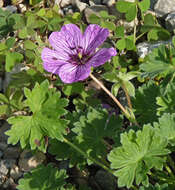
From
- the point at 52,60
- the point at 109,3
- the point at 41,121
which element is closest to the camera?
the point at 41,121

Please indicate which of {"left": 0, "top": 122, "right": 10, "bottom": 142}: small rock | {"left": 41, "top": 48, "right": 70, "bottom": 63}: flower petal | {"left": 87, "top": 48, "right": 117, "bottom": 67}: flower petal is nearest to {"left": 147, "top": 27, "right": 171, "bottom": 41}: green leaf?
{"left": 41, "top": 48, "right": 70, "bottom": 63}: flower petal

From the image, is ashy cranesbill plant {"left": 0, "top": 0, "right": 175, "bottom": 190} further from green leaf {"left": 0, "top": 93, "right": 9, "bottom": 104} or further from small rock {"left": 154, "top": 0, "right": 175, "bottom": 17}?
small rock {"left": 154, "top": 0, "right": 175, "bottom": 17}

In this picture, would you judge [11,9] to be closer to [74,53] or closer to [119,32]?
[119,32]

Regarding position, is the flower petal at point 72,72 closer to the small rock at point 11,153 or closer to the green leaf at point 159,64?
the green leaf at point 159,64

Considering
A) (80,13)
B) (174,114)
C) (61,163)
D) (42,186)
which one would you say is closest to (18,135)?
(42,186)

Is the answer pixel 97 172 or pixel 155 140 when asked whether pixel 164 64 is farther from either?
pixel 97 172

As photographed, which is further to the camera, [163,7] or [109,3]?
[109,3]

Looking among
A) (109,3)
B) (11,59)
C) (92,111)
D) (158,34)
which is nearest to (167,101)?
(92,111)
